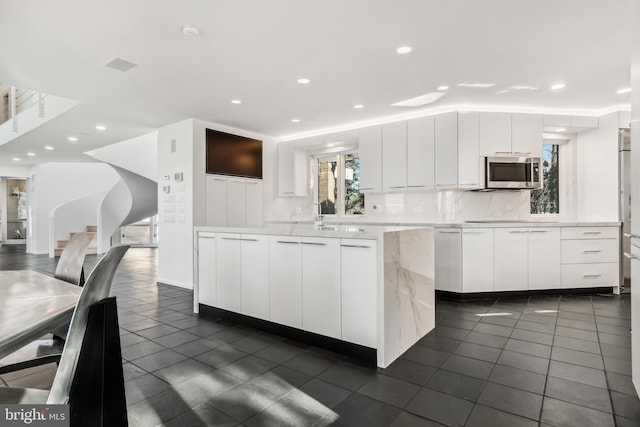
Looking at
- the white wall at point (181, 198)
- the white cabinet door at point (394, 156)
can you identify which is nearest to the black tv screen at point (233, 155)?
the white wall at point (181, 198)

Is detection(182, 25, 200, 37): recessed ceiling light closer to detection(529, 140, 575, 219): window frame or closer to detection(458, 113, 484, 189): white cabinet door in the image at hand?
detection(458, 113, 484, 189): white cabinet door

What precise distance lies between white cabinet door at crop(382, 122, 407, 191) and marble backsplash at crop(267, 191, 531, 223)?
381 millimetres

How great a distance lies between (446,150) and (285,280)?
2.97m

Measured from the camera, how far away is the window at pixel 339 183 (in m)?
6.16

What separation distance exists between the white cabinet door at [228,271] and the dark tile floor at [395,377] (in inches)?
8.4

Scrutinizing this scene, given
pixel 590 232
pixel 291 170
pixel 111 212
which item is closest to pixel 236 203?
pixel 291 170

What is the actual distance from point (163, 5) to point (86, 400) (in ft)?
7.74

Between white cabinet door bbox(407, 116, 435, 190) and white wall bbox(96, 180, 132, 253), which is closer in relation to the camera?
white cabinet door bbox(407, 116, 435, 190)

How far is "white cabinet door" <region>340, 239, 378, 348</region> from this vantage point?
7.81 ft

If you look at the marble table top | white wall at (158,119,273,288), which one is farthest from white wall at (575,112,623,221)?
the marble table top

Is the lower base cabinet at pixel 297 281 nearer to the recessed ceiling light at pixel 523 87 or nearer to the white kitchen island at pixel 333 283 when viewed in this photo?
the white kitchen island at pixel 333 283

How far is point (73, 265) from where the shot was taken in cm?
209

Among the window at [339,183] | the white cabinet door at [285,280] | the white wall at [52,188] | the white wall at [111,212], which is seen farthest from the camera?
the white wall at [52,188]

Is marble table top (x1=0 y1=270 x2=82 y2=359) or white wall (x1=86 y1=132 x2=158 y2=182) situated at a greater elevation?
white wall (x1=86 y1=132 x2=158 y2=182)
